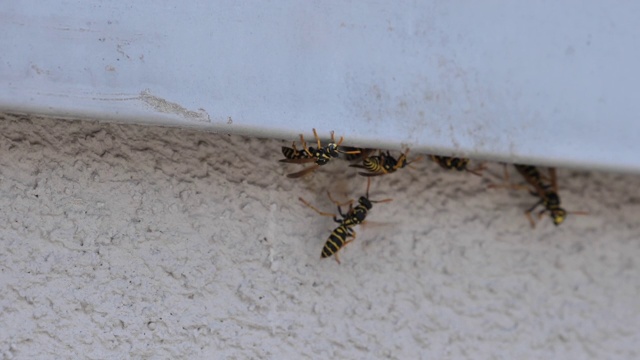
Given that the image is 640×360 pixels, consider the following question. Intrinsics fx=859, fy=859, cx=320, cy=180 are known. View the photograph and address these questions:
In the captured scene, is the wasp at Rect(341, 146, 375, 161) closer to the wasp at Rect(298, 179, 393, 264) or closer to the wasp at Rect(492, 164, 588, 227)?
the wasp at Rect(298, 179, 393, 264)

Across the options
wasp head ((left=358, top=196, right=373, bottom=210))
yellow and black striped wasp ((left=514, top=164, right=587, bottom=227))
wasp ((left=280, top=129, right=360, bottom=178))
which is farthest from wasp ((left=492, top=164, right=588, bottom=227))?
wasp ((left=280, top=129, right=360, bottom=178))

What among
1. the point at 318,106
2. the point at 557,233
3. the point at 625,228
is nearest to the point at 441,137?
the point at 318,106

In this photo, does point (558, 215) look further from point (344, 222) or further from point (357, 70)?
A: point (357, 70)

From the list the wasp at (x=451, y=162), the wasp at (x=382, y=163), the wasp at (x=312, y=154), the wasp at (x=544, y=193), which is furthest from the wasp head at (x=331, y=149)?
the wasp at (x=544, y=193)

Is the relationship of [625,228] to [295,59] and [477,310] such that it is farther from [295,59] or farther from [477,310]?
[295,59]

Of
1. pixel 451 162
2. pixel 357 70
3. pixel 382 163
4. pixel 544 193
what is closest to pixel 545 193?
pixel 544 193
